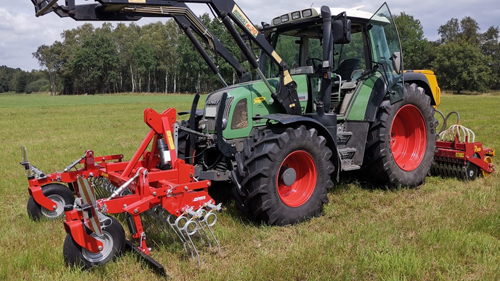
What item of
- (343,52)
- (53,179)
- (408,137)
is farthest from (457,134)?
(53,179)

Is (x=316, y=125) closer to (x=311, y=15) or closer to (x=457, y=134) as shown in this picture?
(x=311, y=15)

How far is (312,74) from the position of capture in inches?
221

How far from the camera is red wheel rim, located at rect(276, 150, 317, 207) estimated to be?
15.9 feet

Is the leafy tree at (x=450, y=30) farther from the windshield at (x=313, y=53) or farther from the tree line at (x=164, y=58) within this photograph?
the windshield at (x=313, y=53)

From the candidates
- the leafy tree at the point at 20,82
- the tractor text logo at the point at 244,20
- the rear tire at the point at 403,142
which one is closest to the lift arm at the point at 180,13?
the tractor text logo at the point at 244,20

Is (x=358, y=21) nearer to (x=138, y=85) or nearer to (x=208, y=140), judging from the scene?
(x=208, y=140)

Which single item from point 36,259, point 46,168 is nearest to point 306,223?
point 36,259

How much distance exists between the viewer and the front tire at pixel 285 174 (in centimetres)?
436

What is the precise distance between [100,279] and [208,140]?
227 centimetres

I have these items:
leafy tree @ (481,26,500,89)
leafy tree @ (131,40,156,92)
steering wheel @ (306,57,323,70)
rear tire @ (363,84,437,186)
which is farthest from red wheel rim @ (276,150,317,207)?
leafy tree @ (481,26,500,89)

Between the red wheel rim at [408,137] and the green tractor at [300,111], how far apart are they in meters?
0.02

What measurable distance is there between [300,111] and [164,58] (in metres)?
71.1

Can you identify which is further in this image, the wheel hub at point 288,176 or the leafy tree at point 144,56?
the leafy tree at point 144,56

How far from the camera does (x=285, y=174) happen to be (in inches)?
184
